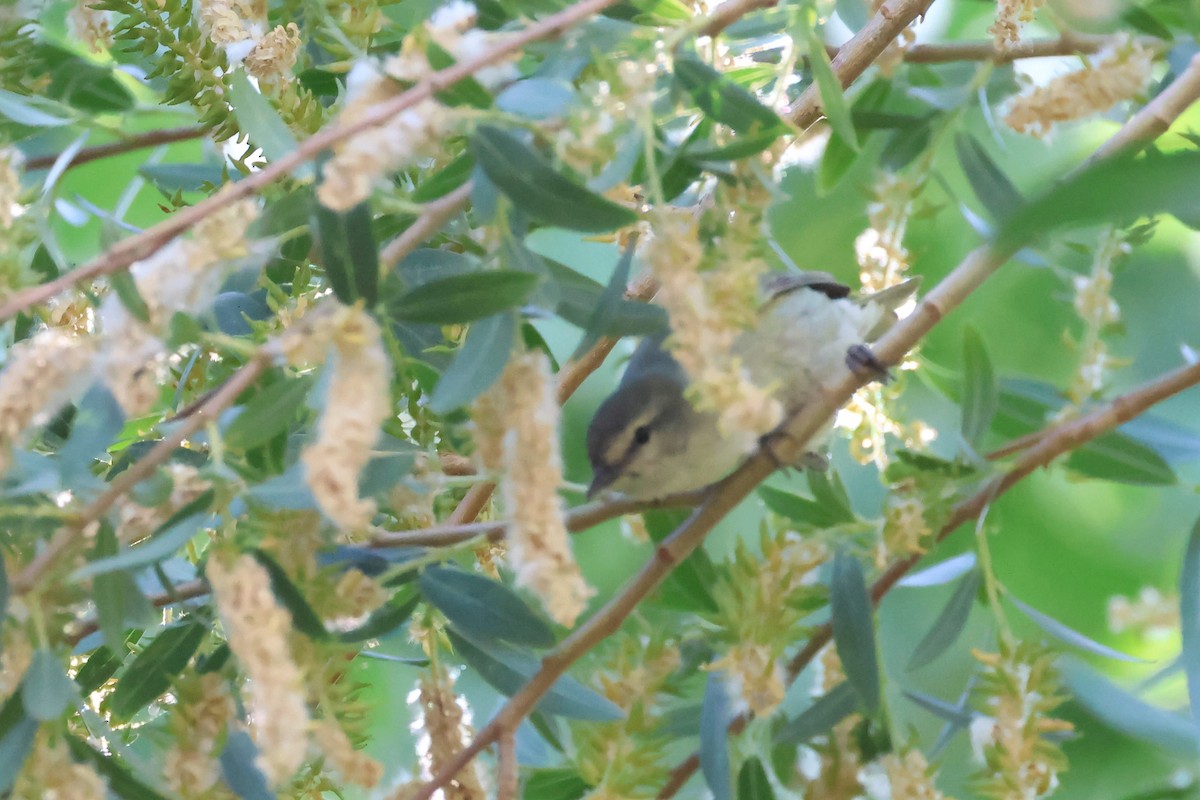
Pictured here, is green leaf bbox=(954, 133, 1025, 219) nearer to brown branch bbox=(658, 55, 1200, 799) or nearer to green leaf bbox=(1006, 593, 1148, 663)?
brown branch bbox=(658, 55, 1200, 799)

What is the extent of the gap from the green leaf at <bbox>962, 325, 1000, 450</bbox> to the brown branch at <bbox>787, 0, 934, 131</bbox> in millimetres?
236

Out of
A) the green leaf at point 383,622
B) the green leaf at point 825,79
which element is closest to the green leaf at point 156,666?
the green leaf at point 383,622

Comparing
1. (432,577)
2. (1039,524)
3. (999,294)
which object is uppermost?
(432,577)

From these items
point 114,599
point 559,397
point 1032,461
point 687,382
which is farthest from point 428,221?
point 687,382

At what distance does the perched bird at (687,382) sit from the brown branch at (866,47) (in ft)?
1.02

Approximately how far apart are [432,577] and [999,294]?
1.20m

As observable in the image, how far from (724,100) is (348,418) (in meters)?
0.33

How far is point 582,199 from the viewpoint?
612mm

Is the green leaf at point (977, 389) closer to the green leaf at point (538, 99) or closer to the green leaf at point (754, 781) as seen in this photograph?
the green leaf at point (754, 781)

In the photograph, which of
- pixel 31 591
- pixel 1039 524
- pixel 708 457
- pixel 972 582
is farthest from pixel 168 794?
pixel 1039 524

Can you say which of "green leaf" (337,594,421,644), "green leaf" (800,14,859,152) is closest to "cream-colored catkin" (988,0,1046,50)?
"green leaf" (800,14,859,152)

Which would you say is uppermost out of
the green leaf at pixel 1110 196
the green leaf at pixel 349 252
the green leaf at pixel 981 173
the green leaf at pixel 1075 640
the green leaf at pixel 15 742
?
the green leaf at pixel 1110 196

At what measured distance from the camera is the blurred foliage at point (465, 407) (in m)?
0.58

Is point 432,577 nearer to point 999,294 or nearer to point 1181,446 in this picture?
point 1181,446
